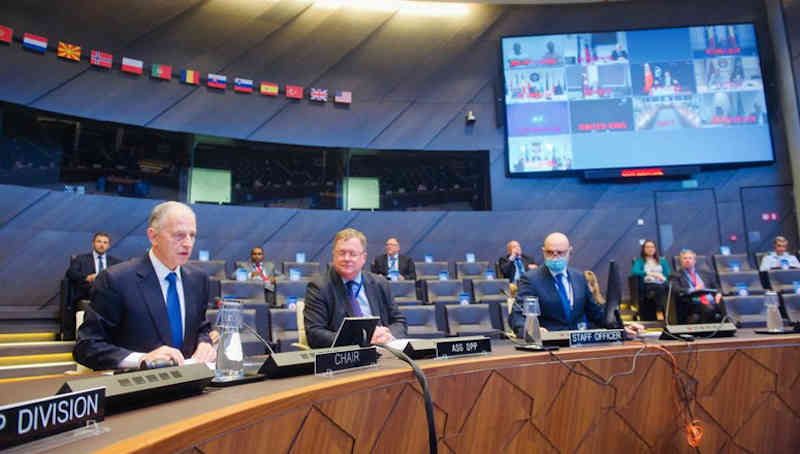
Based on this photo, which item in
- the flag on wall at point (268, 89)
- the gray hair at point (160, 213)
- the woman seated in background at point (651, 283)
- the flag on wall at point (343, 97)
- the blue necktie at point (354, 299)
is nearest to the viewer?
the gray hair at point (160, 213)

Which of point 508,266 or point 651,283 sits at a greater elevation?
point 508,266

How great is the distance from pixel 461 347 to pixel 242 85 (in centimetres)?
673

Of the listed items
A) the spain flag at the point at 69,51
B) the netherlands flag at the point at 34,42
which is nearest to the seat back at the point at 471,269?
the spain flag at the point at 69,51

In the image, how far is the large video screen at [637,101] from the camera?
24.2 feet

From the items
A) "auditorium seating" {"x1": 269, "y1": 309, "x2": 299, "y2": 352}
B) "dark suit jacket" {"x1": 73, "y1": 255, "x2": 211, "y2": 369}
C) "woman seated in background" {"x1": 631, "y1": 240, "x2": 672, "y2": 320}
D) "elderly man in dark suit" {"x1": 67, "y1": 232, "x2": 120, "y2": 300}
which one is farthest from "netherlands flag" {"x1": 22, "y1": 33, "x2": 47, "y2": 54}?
"woman seated in background" {"x1": 631, "y1": 240, "x2": 672, "y2": 320}

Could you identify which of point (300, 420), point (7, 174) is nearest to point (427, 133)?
point (7, 174)

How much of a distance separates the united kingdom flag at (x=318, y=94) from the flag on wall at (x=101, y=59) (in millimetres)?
2774

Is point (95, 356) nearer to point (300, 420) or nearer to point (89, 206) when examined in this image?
point (300, 420)

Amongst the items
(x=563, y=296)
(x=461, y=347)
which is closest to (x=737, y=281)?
(x=563, y=296)

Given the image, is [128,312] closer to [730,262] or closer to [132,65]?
[132,65]

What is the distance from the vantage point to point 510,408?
165 cm

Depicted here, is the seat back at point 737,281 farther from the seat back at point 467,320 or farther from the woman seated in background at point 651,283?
the seat back at point 467,320

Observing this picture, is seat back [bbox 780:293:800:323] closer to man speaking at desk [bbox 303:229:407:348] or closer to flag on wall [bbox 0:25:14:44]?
man speaking at desk [bbox 303:229:407:348]

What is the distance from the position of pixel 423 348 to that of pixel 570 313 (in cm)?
133
